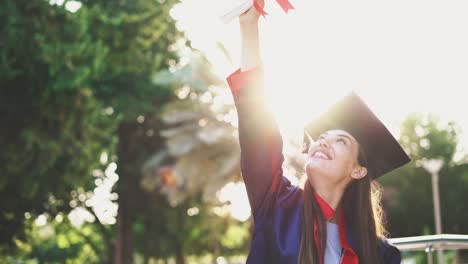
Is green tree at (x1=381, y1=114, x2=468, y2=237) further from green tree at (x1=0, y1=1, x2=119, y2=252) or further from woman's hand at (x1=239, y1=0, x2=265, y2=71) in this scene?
woman's hand at (x1=239, y1=0, x2=265, y2=71)

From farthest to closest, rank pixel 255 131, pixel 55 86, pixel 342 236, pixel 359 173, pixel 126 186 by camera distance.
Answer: pixel 126 186 → pixel 55 86 → pixel 359 173 → pixel 342 236 → pixel 255 131

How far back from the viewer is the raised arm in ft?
8.35

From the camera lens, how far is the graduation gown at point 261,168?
8.32 feet

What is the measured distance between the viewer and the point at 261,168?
8.40 ft

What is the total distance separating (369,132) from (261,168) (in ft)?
1.74

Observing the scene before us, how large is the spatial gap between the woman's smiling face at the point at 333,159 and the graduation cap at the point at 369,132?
43 mm

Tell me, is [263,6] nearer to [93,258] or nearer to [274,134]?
[274,134]

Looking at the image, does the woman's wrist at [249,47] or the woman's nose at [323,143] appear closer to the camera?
the woman's wrist at [249,47]

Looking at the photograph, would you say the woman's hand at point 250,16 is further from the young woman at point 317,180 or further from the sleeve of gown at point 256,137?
the sleeve of gown at point 256,137

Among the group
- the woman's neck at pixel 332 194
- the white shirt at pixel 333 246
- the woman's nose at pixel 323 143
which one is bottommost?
the white shirt at pixel 333 246

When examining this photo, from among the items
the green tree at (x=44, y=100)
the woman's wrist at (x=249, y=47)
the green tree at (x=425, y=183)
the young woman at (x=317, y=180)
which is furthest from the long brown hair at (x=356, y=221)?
the green tree at (x=425, y=183)

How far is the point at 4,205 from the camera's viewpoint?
14.4 meters

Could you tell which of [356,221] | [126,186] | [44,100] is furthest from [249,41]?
[126,186]

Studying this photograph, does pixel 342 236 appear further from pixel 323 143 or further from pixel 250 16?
pixel 250 16
